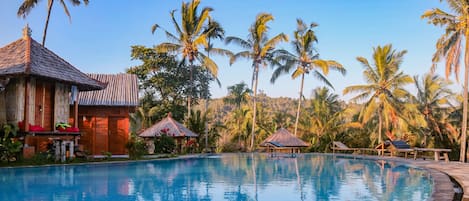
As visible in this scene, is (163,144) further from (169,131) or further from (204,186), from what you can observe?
(204,186)

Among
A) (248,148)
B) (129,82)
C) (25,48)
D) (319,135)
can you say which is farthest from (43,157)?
(319,135)

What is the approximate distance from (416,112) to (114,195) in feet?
56.5

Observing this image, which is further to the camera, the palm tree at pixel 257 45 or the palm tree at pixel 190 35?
the palm tree at pixel 257 45

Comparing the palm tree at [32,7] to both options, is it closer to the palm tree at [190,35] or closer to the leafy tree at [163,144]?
the palm tree at [190,35]

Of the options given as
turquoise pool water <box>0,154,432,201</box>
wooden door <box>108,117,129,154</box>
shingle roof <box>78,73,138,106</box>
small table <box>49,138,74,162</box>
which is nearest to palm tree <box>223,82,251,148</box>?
shingle roof <box>78,73,138,106</box>

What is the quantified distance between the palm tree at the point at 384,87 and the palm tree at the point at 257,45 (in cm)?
445

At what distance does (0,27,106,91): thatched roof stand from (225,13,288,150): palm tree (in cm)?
1001

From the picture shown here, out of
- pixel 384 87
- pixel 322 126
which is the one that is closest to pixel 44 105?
pixel 322 126

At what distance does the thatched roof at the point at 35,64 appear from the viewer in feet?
40.6

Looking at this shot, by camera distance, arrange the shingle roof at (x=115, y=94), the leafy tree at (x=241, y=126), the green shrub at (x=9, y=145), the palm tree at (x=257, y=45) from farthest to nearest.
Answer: the leafy tree at (x=241, y=126)
the palm tree at (x=257, y=45)
the shingle roof at (x=115, y=94)
the green shrub at (x=9, y=145)

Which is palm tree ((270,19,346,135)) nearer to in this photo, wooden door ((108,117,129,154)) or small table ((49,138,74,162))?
wooden door ((108,117,129,154))

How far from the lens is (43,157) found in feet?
41.1

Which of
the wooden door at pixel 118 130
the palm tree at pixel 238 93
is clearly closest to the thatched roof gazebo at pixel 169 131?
the wooden door at pixel 118 130

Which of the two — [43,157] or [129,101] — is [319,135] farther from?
[43,157]
